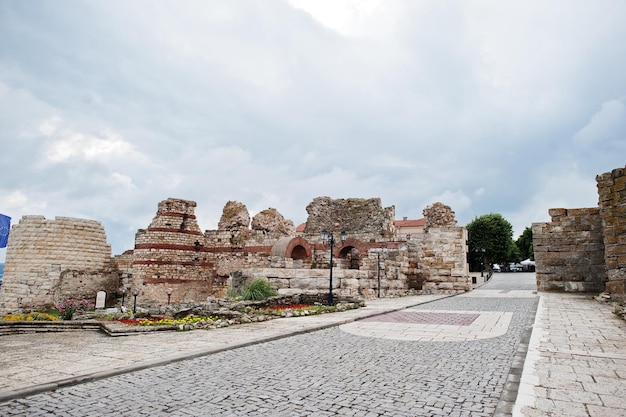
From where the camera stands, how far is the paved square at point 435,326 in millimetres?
7197

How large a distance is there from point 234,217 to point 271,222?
254 centimetres

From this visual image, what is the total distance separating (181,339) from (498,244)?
49.6 m

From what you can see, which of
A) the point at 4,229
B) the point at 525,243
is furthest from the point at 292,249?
the point at 525,243

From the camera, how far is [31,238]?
18203 mm

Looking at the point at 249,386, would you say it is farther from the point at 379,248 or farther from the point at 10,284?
the point at 10,284

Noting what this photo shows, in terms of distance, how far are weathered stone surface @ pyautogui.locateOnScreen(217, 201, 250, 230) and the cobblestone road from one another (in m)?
19.4

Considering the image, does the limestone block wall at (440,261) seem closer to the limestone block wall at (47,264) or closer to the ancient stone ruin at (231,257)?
the ancient stone ruin at (231,257)

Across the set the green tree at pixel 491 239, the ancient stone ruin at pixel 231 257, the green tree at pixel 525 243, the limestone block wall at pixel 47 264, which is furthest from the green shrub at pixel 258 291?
the green tree at pixel 525 243

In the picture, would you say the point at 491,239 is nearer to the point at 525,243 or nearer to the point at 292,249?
the point at 525,243

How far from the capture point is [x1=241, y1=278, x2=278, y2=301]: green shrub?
12.5 metres

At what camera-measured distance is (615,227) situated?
1147cm

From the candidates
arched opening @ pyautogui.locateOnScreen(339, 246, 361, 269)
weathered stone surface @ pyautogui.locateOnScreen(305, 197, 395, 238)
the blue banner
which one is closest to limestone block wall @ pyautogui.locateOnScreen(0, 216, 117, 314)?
the blue banner

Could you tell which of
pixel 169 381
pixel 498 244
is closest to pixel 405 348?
pixel 169 381

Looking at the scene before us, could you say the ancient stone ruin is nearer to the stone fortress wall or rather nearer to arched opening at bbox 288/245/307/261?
arched opening at bbox 288/245/307/261
